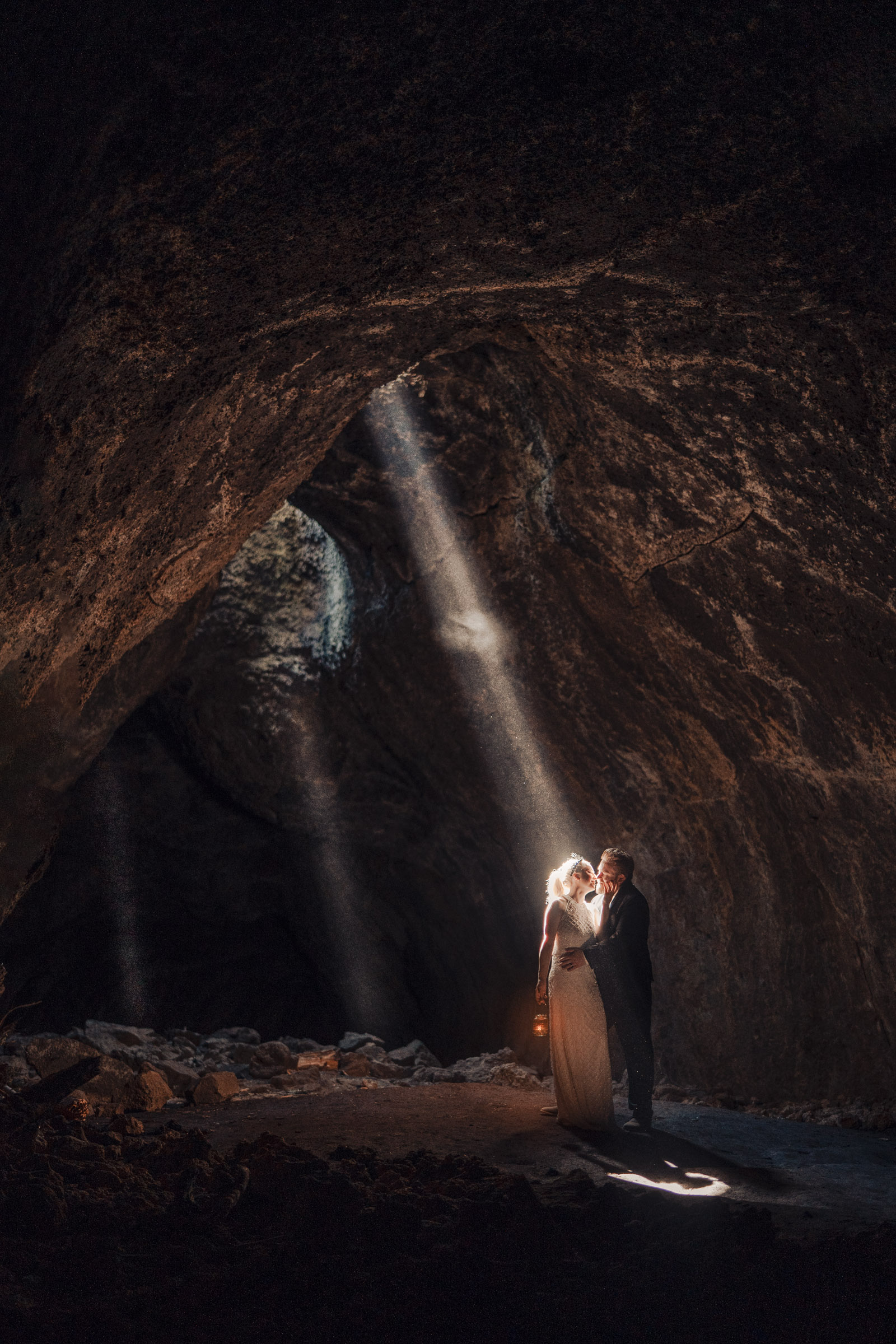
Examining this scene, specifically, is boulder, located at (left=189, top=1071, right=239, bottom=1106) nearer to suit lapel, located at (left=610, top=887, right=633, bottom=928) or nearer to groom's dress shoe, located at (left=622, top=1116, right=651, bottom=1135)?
groom's dress shoe, located at (left=622, top=1116, right=651, bottom=1135)

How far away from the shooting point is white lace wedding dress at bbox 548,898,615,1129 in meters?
4.78

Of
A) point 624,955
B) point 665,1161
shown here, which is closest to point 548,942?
point 624,955

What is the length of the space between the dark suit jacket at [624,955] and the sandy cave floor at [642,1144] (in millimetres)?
706

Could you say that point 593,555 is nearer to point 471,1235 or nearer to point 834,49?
point 834,49

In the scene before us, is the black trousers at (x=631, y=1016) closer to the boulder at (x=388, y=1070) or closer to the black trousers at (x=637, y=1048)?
the black trousers at (x=637, y=1048)

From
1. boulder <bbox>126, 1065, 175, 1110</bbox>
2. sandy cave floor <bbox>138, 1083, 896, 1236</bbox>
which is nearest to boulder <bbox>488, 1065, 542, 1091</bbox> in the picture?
sandy cave floor <bbox>138, 1083, 896, 1236</bbox>

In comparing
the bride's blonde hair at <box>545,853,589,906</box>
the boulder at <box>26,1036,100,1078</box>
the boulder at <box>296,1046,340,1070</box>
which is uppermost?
the bride's blonde hair at <box>545,853,589,906</box>

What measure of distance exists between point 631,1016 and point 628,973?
0.23m

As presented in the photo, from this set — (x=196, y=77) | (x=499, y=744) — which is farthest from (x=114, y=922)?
(x=196, y=77)

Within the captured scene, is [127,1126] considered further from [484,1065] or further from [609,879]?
[484,1065]

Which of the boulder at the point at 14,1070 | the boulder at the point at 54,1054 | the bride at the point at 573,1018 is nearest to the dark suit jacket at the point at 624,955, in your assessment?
the bride at the point at 573,1018

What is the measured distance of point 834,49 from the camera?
7.86 ft

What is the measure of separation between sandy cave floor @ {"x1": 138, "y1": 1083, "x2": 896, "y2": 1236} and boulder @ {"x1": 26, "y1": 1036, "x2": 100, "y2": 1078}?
0.89 m

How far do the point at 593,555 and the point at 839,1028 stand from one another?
318 centimetres
